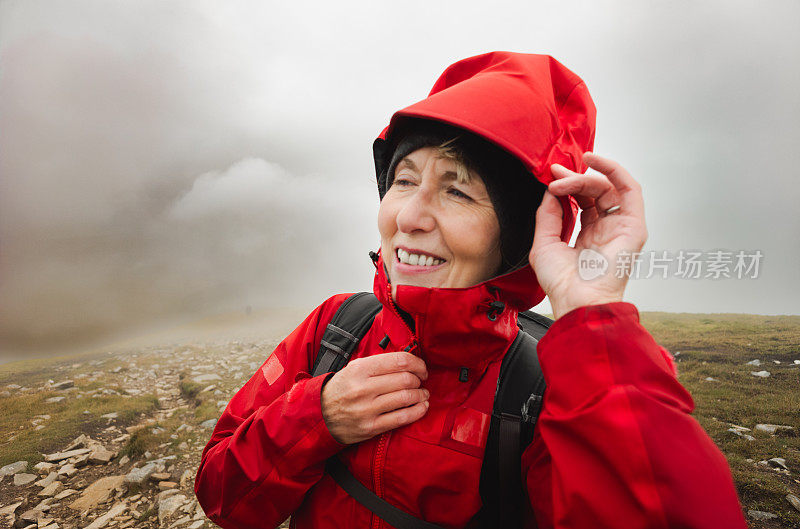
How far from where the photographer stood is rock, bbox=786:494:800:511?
3.99 metres

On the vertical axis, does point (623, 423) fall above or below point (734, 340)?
above

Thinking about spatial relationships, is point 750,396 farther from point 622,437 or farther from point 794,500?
point 622,437

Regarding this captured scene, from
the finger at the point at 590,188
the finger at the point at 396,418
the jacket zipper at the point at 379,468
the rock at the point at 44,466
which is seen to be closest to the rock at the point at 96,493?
the rock at the point at 44,466

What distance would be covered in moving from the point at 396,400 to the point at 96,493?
5.82 metres

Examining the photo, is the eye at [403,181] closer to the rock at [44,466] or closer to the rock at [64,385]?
the rock at [44,466]

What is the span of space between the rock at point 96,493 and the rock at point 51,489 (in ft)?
1.37

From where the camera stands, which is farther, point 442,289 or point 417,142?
point 417,142

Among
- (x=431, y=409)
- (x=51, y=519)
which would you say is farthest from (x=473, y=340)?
(x=51, y=519)

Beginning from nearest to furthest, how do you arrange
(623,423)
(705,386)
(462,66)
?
1. (623,423)
2. (462,66)
3. (705,386)

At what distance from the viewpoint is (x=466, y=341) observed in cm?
207

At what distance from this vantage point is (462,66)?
2.69m

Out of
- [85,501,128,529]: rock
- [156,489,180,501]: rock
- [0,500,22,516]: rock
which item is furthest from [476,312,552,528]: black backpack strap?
[0,500,22,516]: rock

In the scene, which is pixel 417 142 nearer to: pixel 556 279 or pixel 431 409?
pixel 556 279

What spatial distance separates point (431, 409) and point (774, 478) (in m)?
5.75
